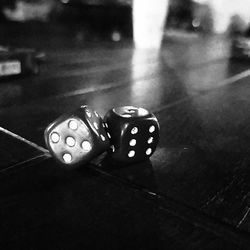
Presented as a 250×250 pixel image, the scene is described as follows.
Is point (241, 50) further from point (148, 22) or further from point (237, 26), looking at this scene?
point (237, 26)

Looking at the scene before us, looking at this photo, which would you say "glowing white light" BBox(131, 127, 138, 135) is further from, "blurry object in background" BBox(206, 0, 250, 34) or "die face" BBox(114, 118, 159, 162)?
"blurry object in background" BBox(206, 0, 250, 34)

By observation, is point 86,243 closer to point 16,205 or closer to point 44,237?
point 44,237

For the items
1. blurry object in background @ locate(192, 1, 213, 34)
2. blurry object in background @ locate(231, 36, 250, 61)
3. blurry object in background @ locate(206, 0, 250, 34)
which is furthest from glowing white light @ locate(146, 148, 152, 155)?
blurry object in background @ locate(206, 0, 250, 34)

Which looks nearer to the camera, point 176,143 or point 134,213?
point 134,213

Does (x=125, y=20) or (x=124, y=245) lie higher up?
(x=125, y=20)

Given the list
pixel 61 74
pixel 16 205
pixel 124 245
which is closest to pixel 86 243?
pixel 124 245

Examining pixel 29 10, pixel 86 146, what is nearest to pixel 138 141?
pixel 86 146
